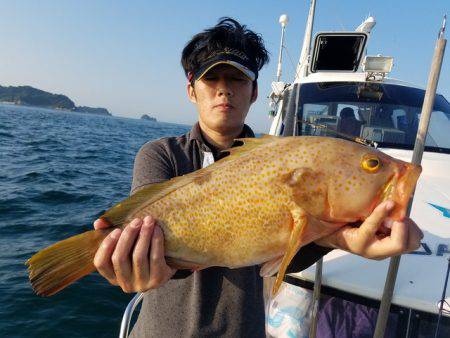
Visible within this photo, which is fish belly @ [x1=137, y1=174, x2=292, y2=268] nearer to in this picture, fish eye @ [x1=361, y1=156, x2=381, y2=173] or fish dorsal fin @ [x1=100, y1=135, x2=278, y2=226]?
fish dorsal fin @ [x1=100, y1=135, x2=278, y2=226]

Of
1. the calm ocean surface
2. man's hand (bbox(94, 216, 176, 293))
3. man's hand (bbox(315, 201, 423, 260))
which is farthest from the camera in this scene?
the calm ocean surface

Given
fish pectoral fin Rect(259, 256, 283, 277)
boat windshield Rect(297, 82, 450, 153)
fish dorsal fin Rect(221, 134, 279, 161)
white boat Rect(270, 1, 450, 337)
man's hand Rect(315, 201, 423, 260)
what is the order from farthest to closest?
1. boat windshield Rect(297, 82, 450, 153)
2. white boat Rect(270, 1, 450, 337)
3. fish dorsal fin Rect(221, 134, 279, 161)
4. fish pectoral fin Rect(259, 256, 283, 277)
5. man's hand Rect(315, 201, 423, 260)

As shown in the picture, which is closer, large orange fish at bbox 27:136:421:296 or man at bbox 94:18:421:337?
large orange fish at bbox 27:136:421:296

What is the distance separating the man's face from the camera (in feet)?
8.35

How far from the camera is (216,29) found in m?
2.83

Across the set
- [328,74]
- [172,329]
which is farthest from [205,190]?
[328,74]

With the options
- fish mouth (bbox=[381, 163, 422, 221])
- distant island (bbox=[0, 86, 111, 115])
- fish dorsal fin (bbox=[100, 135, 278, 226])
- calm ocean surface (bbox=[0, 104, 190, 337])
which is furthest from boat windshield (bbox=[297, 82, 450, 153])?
distant island (bbox=[0, 86, 111, 115])

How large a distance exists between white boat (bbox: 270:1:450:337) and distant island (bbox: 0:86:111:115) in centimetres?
21173

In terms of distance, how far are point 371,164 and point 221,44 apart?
5.03 feet

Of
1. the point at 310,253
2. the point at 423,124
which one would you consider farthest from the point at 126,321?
the point at 423,124

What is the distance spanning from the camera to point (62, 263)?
72.7 inches

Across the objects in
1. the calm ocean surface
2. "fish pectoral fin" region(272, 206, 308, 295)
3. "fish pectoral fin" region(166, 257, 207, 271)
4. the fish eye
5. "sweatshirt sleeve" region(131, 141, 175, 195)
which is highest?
the fish eye

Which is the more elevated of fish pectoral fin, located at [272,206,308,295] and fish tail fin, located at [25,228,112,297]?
fish pectoral fin, located at [272,206,308,295]

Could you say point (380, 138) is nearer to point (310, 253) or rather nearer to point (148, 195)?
point (310, 253)
